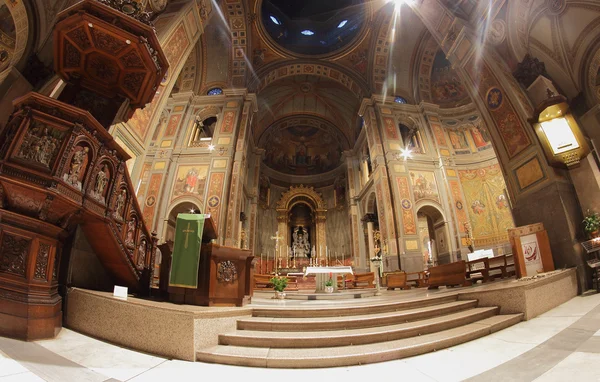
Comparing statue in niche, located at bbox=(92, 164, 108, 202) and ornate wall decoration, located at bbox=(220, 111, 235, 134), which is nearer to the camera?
statue in niche, located at bbox=(92, 164, 108, 202)

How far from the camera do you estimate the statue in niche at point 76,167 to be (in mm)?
3405

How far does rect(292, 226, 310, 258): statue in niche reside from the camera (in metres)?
21.2

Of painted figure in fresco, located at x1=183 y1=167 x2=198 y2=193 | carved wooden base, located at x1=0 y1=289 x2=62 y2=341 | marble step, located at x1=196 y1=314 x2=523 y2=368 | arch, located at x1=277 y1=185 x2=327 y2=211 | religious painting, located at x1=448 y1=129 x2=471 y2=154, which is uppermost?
religious painting, located at x1=448 y1=129 x2=471 y2=154

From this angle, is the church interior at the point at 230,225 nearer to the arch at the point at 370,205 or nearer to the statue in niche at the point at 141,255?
the statue in niche at the point at 141,255

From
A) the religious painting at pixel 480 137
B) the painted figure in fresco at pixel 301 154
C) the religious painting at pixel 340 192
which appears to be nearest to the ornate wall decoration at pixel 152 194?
the painted figure in fresco at pixel 301 154

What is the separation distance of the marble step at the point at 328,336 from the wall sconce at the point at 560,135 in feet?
16.0

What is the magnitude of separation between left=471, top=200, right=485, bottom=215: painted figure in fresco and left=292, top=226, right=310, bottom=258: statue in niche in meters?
12.4

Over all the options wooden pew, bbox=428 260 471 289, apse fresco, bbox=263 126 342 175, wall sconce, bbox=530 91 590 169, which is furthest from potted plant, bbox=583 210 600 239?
apse fresco, bbox=263 126 342 175

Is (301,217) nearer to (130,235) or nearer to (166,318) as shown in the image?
(130,235)

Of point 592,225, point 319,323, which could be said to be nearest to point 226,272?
point 319,323

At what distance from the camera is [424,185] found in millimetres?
13695

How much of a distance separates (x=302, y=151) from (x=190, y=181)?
1288 centimetres

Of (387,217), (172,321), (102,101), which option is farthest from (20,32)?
(387,217)

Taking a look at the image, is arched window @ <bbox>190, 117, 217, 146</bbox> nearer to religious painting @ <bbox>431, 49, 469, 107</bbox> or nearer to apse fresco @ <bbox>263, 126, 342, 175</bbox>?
apse fresco @ <bbox>263, 126, 342, 175</bbox>
